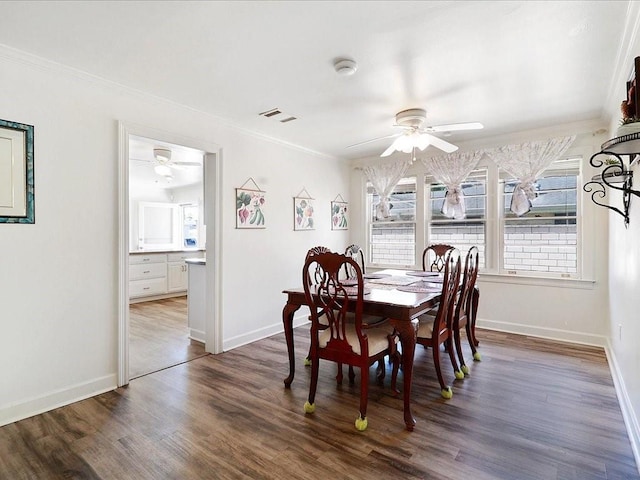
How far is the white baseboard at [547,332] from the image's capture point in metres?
3.80

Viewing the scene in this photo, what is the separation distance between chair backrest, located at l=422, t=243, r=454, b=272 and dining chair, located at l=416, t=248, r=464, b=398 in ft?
4.38

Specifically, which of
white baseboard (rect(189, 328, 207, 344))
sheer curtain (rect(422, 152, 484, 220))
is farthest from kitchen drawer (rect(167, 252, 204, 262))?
sheer curtain (rect(422, 152, 484, 220))

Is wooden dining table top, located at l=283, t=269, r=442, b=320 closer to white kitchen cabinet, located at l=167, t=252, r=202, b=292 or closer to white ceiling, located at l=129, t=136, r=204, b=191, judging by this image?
white ceiling, located at l=129, t=136, r=204, b=191

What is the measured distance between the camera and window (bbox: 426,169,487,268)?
4551mm

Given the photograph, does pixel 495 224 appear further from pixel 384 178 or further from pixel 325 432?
pixel 325 432

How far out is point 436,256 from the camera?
180 inches

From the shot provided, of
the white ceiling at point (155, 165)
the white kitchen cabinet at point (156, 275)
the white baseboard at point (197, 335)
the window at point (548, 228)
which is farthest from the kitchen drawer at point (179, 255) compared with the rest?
the window at point (548, 228)

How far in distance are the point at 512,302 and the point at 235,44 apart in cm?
410

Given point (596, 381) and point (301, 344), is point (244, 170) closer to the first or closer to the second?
point (301, 344)

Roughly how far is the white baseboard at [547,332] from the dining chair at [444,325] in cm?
175

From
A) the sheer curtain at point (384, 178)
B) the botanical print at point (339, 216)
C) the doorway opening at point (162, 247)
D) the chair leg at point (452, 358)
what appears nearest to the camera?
the chair leg at point (452, 358)

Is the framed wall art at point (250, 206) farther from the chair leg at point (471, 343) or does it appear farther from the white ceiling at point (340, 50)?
the chair leg at point (471, 343)

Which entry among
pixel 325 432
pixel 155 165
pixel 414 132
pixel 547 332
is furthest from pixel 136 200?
pixel 547 332

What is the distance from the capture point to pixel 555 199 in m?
4.07
